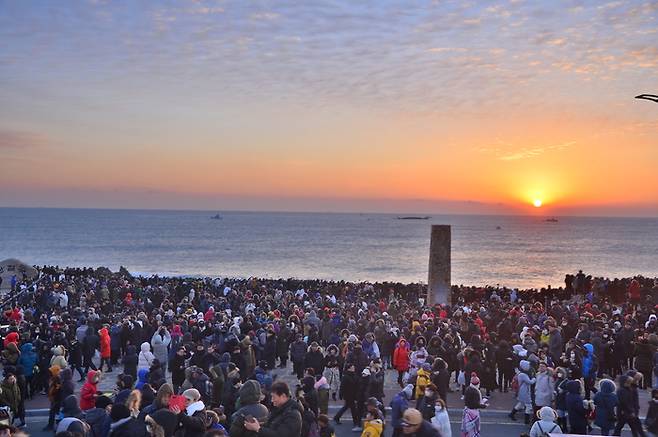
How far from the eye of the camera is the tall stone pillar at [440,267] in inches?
850

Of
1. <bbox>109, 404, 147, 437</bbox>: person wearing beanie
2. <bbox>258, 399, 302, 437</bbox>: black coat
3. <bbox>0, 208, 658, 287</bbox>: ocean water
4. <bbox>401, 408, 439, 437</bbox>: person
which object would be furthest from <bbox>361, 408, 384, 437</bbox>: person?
<bbox>0, 208, 658, 287</bbox>: ocean water

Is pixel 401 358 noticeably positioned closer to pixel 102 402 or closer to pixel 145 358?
pixel 145 358

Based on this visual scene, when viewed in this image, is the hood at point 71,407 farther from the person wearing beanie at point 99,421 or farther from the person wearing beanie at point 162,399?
the person wearing beanie at point 162,399

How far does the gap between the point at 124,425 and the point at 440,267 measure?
16.6 meters

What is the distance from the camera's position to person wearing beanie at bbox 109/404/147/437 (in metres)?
6.36

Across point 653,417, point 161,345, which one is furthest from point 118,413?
point 653,417

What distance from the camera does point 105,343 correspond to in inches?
543

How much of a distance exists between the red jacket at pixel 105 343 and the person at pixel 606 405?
10.6 metres

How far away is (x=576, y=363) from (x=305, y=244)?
118 m

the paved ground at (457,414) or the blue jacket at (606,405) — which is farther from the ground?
the blue jacket at (606,405)

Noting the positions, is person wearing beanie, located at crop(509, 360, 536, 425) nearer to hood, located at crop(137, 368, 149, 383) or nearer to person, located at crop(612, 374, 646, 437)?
person, located at crop(612, 374, 646, 437)

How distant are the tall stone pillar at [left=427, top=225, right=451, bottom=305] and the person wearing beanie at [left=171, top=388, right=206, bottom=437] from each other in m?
15.8

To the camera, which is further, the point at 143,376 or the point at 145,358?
the point at 145,358

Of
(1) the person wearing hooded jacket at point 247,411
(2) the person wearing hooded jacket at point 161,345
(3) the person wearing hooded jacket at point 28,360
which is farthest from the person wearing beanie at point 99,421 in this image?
(2) the person wearing hooded jacket at point 161,345
